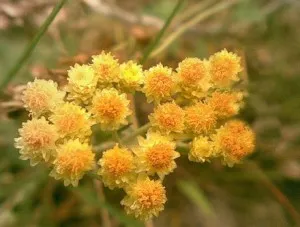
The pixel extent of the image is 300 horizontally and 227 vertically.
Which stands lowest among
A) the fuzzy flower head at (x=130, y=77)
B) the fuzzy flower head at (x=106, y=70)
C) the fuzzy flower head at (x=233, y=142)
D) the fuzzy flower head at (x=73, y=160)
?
the fuzzy flower head at (x=233, y=142)

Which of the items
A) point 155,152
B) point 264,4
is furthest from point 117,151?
point 264,4

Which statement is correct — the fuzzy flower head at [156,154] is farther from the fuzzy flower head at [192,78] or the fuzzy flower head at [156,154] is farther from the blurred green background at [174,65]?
the blurred green background at [174,65]

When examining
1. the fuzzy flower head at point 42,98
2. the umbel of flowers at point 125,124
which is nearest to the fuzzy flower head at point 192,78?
the umbel of flowers at point 125,124

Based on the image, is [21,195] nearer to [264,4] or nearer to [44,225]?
[44,225]

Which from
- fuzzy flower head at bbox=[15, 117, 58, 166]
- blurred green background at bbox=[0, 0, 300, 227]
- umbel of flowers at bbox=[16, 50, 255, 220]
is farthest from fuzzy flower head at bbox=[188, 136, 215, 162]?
blurred green background at bbox=[0, 0, 300, 227]

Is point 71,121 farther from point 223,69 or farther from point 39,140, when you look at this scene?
point 223,69

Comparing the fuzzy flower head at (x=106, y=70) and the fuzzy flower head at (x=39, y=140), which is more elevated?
the fuzzy flower head at (x=106, y=70)

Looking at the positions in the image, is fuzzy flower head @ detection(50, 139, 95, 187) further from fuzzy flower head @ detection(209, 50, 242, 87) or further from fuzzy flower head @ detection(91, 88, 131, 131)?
fuzzy flower head @ detection(209, 50, 242, 87)
